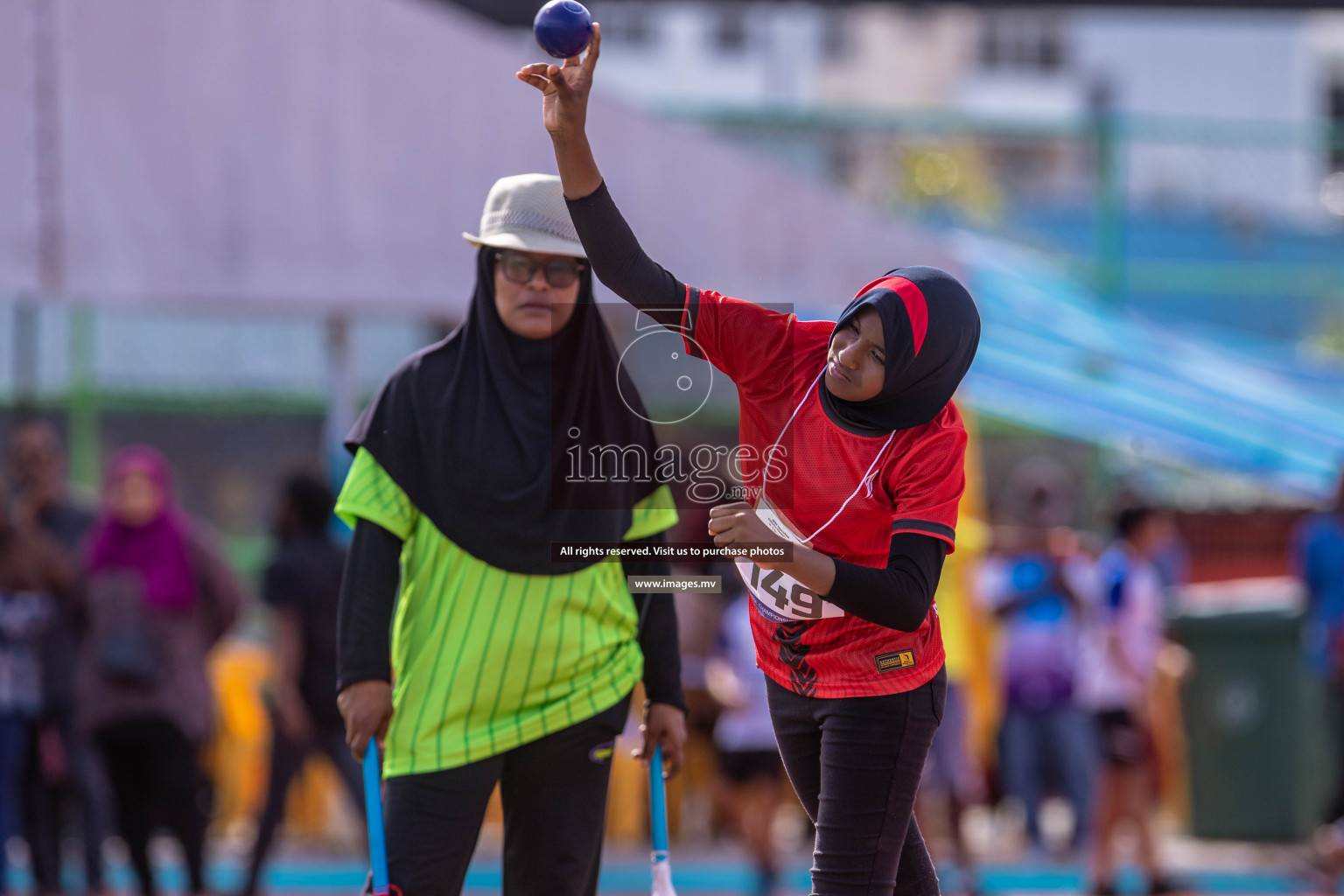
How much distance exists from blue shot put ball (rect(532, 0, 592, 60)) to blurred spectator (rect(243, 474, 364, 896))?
13.2ft

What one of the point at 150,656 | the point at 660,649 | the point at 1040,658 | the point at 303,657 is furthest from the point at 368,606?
the point at 1040,658

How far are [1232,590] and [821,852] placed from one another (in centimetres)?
814

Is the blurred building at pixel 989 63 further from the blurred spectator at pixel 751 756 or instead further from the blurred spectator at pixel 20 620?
the blurred spectator at pixel 20 620

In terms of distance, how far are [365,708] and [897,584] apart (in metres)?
1.13

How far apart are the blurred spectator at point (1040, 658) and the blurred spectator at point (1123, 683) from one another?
0.53 m

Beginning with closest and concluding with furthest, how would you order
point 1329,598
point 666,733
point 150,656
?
point 666,733 → point 150,656 → point 1329,598

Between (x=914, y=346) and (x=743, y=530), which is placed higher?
(x=914, y=346)

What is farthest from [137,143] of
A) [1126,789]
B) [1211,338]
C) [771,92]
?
[771,92]

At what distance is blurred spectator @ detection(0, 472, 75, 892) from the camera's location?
6.28 m

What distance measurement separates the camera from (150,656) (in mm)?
6125

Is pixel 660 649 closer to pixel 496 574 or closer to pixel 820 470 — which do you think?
pixel 496 574

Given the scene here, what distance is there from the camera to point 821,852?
2.91 m

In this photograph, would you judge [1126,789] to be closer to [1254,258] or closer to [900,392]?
[900,392]

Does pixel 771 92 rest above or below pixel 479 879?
above
